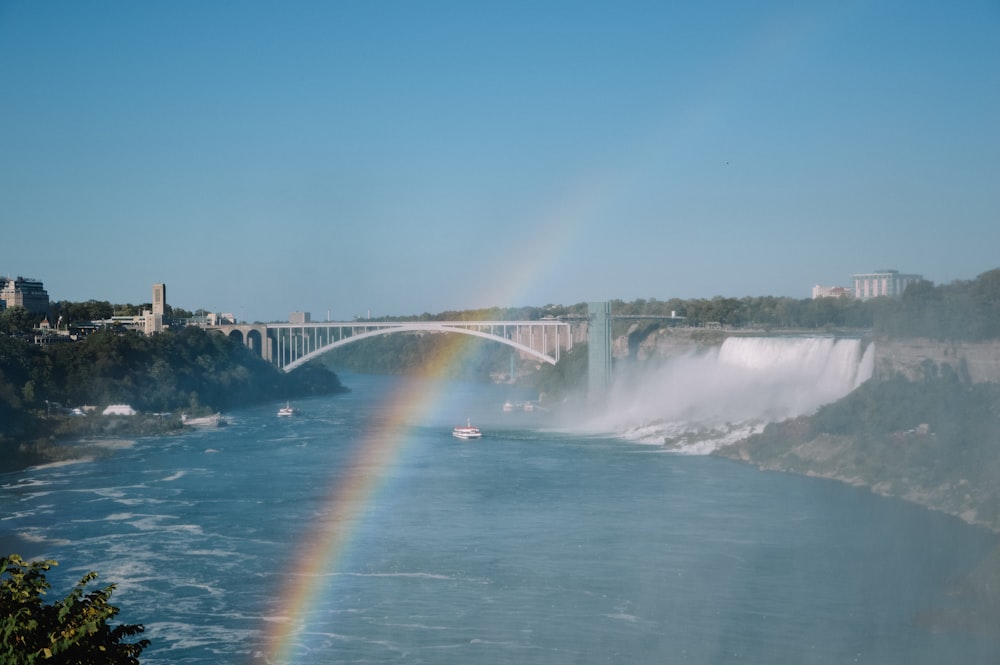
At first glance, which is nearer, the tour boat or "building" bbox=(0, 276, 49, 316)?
the tour boat

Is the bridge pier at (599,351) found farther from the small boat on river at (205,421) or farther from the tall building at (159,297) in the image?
the tall building at (159,297)

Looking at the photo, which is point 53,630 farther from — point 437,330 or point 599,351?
point 437,330

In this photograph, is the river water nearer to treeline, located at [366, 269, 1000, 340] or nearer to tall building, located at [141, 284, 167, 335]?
treeline, located at [366, 269, 1000, 340]

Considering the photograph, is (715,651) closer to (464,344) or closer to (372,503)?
(372,503)

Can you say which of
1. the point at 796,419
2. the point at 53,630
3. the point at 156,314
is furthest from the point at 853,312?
the point at 53,630

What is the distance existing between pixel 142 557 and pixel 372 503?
12.1ft

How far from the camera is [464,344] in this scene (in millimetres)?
52281

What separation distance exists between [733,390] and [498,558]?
495 inches

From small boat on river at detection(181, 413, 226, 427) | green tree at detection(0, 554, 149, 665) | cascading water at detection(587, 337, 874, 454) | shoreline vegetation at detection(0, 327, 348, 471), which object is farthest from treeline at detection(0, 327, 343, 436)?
green tree at detection(0, 554, 149, 665)

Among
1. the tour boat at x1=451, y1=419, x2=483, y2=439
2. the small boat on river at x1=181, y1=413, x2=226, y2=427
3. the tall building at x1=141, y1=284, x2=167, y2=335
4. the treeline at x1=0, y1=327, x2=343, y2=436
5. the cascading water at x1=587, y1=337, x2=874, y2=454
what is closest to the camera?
the cascading water at x1=587, y1=337, x2=874, y2=454

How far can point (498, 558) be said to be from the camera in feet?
35.1

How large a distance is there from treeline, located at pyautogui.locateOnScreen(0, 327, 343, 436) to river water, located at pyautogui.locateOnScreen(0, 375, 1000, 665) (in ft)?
21.7

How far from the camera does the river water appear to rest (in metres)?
8.20

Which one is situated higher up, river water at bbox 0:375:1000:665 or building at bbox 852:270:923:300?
building at bbox 852:270:923:300
